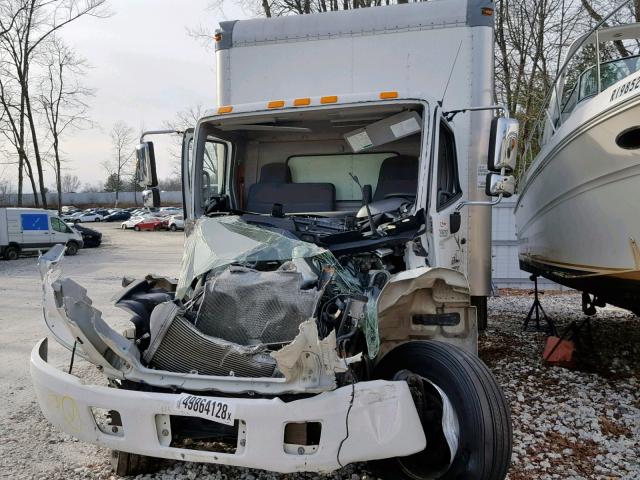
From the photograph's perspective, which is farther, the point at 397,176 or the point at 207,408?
the point at 397,176

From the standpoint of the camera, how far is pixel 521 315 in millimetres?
9031

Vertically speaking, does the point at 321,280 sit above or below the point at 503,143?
below

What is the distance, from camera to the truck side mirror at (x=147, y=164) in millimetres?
5047

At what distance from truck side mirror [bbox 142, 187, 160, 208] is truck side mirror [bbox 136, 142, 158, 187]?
10 centimetres

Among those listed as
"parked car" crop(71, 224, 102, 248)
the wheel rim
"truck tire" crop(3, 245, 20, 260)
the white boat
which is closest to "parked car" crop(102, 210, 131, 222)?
"parked car" crop(71, 224, 102, 248)

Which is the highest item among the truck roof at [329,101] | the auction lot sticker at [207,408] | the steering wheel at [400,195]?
the truck roof at [329,101]

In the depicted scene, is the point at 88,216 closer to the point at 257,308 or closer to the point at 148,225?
the point at 148,225

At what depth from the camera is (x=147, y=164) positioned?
5.06 m

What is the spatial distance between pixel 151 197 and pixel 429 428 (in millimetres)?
3600

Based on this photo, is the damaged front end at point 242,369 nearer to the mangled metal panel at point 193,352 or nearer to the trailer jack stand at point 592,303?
the mangled metal panel at point 193,352

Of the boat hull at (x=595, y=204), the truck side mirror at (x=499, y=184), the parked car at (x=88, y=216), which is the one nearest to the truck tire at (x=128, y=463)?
the truck side mirror at (x=499, y=184)

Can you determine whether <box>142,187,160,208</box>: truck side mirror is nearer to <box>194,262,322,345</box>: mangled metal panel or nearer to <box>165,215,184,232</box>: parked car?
<box>194,262,322,345</box>: mangled metal panel

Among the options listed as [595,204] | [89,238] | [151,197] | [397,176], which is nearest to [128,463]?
[151,197]

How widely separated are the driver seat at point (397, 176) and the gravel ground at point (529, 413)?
207cm
